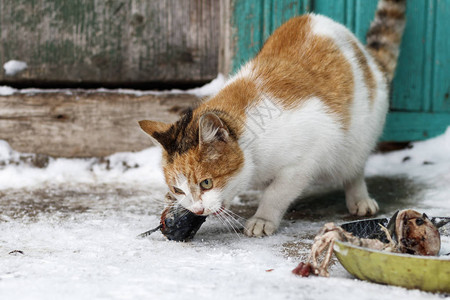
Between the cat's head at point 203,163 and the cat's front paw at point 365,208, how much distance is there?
85 centimetres

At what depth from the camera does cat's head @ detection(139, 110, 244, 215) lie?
7.16ft

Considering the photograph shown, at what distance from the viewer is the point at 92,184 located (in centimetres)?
341

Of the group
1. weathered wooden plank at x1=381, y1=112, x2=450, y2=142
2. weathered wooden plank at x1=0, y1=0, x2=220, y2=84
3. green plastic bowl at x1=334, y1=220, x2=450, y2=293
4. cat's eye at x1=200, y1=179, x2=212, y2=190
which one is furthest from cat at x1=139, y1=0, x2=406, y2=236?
weathered wooden plank at x1=0, y1=0, x2=220, y2=84

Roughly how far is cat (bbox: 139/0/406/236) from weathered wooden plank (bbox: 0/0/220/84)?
104cm

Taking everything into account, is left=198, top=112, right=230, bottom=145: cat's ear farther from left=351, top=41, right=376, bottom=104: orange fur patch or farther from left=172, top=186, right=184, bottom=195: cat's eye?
left=351, top=41, right=376, bottom=104: orange fur patch

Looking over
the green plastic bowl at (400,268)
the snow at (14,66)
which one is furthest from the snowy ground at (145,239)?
the snow at (14,66)

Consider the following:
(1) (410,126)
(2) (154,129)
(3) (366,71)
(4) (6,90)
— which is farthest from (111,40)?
(1) (410,126)

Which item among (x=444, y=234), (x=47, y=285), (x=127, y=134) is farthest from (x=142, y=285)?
(x=127, y=134)

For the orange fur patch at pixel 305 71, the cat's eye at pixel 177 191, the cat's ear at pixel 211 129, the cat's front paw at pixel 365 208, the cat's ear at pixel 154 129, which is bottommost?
the cat's front paw at pixel 365 208

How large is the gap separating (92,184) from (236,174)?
4.66 feet

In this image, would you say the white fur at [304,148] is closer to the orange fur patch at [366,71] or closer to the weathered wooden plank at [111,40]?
the orange fur patch at [366,71]

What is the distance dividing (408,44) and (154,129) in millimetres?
2164

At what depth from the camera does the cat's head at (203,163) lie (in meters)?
2.18

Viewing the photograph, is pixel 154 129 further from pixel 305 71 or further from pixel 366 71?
pixel 366 71
